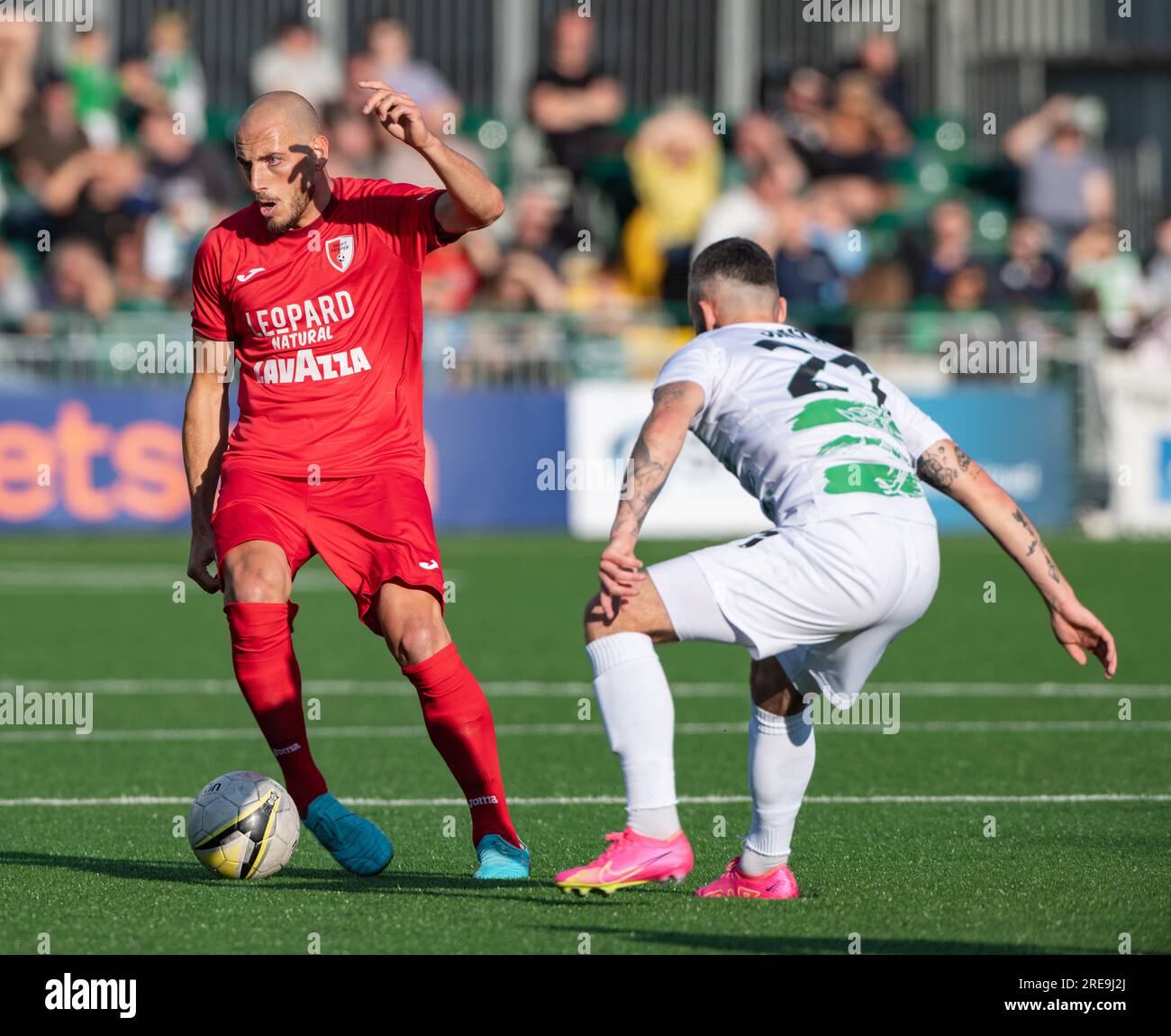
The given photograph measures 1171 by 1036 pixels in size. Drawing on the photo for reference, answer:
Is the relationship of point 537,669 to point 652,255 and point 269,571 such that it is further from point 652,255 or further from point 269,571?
point 652,255

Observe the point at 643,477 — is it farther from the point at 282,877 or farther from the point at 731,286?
the point at 282,877

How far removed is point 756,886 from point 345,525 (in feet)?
5.31

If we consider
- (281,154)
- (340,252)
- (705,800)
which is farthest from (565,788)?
(281,154)

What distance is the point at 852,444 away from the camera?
5598 millimetres

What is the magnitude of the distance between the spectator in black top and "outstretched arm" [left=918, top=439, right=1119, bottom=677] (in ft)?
51.6

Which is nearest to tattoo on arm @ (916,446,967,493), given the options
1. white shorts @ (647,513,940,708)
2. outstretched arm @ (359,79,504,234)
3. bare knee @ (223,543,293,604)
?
white shorts @ (647,513,940,708)

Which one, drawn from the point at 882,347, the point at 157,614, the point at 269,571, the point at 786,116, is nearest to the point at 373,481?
the point at 269,571

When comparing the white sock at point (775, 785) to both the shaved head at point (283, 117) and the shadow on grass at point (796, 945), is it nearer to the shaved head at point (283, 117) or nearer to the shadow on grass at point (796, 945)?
the shadow on grass at point (796, 945)

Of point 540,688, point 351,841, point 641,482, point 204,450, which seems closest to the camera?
point 641,482

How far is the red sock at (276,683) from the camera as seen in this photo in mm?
6180

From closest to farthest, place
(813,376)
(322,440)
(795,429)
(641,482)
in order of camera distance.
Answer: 1. (641,482)
2. (795,429)
3. (813,376)
4. (322,440)

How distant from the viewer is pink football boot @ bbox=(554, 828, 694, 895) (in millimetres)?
5379

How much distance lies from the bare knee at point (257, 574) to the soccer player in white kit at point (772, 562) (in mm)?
1095

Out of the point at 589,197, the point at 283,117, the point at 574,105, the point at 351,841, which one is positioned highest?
the point at 574,105
